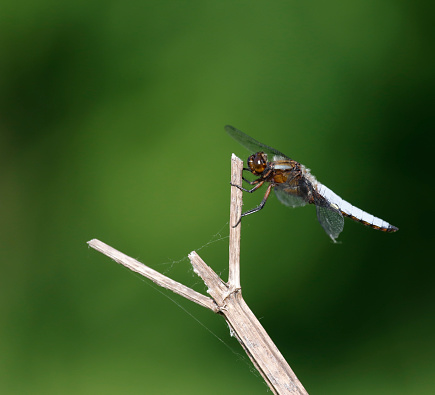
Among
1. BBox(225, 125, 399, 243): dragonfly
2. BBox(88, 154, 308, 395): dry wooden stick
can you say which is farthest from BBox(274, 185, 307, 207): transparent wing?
BBox(88, 154, 308, 395): dry wooden stick

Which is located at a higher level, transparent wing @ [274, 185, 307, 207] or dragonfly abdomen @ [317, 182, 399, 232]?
transparent wing @ [274, 185, 307, 207]

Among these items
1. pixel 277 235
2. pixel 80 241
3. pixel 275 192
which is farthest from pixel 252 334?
pixel 80 241

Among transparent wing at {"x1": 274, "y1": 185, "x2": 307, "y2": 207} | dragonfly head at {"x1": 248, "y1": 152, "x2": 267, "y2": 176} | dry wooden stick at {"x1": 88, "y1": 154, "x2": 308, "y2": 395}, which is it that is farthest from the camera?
transparent wing at {"x1": 274, "y1": 185, "x2": 307, "y2": 207}

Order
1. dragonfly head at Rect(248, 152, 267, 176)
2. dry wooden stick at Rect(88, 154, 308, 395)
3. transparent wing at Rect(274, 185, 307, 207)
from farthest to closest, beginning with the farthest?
transparent wing at Rect(274, 185, 307, 207)
dragonfly head at Rect(248, 152, 267, 176)
dry wooden stick at Rect(88, 154, 308, 395)

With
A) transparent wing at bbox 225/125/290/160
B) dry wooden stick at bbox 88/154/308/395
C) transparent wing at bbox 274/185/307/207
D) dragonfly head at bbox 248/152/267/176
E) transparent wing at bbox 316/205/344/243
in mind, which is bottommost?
dry wooden stick at bbox 88/154/308/395

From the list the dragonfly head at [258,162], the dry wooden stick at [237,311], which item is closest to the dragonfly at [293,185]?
the dragonfly head at [258,162]

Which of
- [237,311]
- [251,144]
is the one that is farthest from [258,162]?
[237,311]

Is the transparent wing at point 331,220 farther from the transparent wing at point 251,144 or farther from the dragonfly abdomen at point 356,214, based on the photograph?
the transparent wing at point 251,144

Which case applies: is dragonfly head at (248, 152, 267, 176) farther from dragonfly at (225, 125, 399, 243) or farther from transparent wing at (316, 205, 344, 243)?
transparent wing at (316, 205, 344, 243)
